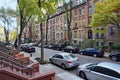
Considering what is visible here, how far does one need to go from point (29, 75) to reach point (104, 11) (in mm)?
19775

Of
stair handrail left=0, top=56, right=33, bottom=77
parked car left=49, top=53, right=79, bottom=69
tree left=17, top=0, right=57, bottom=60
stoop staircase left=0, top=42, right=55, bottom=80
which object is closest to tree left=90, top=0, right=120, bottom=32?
tree left=17, top=0, right=57, bottom=60

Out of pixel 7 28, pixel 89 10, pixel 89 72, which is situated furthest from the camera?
pixel 7 28

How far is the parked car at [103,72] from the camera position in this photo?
10.9 metres

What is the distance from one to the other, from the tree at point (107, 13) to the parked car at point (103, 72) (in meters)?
14.0

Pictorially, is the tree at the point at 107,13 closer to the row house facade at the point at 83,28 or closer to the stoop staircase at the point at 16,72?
the row house facade at the point at 83,28

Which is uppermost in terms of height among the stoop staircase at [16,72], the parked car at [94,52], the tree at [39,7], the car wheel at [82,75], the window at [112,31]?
the tree at [39,7]

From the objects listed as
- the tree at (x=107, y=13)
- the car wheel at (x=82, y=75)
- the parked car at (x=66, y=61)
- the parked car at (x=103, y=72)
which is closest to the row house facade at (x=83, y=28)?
the tree at (x=107, y=13)

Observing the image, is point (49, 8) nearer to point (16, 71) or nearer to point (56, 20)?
point (16, 71)

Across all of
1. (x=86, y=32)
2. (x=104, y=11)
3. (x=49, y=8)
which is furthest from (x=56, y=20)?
(x=49, y=8)

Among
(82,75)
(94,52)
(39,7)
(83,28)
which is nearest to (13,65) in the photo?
(82,75)

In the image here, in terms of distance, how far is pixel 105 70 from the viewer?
11.5 metres

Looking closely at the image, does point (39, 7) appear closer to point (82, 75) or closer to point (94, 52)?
point (82, 75)

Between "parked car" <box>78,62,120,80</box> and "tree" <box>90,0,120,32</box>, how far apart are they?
46.0 ft

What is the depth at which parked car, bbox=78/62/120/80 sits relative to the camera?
10945 millimetres
